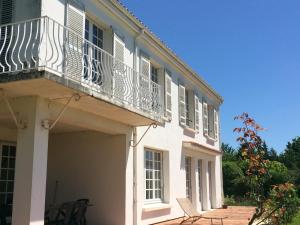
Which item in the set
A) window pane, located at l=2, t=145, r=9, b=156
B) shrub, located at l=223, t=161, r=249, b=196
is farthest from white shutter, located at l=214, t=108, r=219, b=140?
window pane, located at l=2, t=145, r=9, b=156

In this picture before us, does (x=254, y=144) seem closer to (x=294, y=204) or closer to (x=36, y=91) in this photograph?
(x=294, y=204)

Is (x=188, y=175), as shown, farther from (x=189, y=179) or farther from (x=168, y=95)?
(x=168, y=95)

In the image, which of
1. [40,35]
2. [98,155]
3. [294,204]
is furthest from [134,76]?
[294,204]

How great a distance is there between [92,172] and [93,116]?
243cm

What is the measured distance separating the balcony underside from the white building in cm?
2

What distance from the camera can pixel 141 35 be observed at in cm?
1306

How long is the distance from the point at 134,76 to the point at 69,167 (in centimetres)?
326

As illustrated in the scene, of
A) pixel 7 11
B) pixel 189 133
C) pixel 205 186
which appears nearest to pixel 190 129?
pixel 189 133

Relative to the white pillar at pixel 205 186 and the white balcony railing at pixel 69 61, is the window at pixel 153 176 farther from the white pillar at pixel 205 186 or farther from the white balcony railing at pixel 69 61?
the white pillar at pixel 205 186

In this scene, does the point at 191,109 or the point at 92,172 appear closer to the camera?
the point at 92,172

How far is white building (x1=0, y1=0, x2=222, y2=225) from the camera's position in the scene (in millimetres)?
7969

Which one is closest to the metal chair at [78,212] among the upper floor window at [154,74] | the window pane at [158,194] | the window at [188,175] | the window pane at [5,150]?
the window pane at [5,150]

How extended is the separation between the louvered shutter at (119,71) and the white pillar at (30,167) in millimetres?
2690

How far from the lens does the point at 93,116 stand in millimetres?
10047
